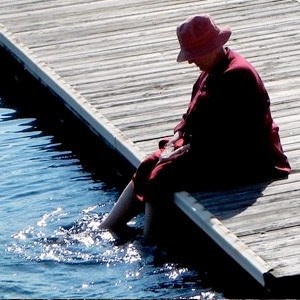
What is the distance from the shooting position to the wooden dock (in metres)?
7.46

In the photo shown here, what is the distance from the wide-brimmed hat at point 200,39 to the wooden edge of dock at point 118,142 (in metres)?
0.85

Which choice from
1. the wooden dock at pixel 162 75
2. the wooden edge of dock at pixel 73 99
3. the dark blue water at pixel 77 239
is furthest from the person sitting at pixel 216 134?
the wooden edge of dock at pixel 73 99

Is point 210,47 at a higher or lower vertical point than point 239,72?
higher

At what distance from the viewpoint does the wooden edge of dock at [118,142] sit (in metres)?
7.11

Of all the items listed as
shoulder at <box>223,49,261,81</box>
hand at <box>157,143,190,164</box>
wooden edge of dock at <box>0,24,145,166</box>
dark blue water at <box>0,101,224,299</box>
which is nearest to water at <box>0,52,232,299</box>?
dark blue water at <box>0,101,224,299</box>

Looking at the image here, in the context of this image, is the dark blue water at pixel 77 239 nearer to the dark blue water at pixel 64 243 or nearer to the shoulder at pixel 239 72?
the dark blue water at pixel 64 243

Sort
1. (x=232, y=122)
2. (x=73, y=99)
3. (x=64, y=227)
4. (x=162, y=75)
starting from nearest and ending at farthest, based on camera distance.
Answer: (x=232, y=122)
(x=64, y=227)
(x=73, y=99)
(x=162, y=75)

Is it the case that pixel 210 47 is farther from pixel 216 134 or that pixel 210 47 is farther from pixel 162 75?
pixel 162 75

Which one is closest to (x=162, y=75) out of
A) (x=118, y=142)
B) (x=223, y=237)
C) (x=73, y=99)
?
(x=73, y=99)

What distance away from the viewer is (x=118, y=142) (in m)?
9.31

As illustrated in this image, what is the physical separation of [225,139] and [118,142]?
1.54m

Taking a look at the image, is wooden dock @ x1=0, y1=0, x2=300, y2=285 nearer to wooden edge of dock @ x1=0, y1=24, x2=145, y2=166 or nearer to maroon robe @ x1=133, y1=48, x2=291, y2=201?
wooden edge of dock @ x1=0, y1=24, x2=145, y2=166

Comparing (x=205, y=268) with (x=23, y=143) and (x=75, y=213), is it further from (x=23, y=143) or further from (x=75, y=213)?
(x=23, y=143)

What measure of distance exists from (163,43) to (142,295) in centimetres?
454
